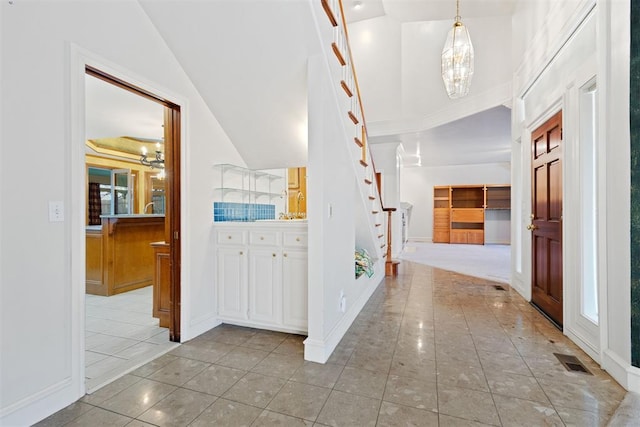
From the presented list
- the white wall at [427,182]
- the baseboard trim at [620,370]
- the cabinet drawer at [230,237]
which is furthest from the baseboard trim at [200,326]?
the white wall at [427,182]

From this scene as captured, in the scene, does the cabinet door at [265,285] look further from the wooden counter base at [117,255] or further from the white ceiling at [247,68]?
the wooden counter base at [117,255]

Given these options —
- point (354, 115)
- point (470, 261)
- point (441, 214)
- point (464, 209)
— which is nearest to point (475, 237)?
point (464, 209)

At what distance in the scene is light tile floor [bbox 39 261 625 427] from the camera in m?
1.57

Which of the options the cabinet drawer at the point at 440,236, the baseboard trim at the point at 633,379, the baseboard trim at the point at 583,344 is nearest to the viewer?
the baseboard trim at the point at 633,379

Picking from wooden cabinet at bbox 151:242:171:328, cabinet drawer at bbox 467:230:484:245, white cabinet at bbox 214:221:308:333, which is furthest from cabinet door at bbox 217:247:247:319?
cabinet drawer at bbox 467:230:484:245

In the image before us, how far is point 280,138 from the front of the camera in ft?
9.82

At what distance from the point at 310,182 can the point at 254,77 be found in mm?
1071

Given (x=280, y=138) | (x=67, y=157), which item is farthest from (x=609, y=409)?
(x=67, y=157)

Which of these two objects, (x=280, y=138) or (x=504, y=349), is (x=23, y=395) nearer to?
(x=280, y=138)

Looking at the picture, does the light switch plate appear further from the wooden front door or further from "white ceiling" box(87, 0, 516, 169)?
the wooden front door

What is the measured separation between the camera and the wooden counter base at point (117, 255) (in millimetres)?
3930

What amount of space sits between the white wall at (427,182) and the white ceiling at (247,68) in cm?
661

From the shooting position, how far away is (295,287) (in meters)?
2.58

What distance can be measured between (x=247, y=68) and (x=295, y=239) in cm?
147
